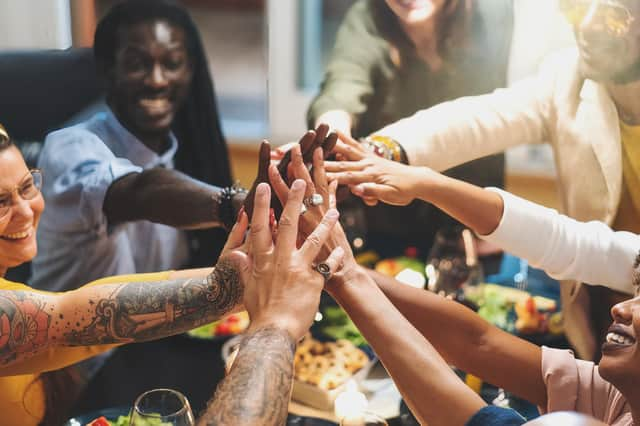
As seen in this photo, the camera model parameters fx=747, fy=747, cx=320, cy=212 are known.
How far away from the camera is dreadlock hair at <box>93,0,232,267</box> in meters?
1.71

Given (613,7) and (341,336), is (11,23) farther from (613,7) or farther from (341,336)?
(613,7)

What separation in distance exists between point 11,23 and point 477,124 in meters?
1.21

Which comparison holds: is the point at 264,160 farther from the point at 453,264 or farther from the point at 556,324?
the point at 556,324

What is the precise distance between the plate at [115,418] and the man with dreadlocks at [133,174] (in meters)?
0.37

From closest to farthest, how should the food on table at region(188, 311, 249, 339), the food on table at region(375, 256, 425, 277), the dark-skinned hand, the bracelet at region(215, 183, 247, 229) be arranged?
the dark-skinned hand
the bracelet at region(215, 183, 247, 229)
the food on table at region(188, 311, 249, 339)
the food on table at region(375, 256, 425, 277)

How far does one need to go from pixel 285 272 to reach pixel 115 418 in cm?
59

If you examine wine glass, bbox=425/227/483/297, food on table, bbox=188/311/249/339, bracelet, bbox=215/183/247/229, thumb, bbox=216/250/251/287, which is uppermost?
thumb, bbox=216/250/251/287

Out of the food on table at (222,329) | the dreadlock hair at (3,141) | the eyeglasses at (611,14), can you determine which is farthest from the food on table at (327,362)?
the eyeglasses at (611,14)

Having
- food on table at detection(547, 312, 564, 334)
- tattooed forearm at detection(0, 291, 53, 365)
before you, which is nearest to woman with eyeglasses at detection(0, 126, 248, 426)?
tattooed forearm at detection(0, 291, 53, 365)

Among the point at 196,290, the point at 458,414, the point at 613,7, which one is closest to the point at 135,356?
the point at 196,290

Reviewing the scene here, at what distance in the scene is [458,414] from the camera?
3.53 feet

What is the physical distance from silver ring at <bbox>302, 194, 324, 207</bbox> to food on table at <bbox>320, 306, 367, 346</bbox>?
541mm

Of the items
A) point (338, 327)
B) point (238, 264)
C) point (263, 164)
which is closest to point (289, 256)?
point (238, 264)

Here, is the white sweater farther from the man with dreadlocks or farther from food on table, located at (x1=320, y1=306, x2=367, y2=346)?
the man with dreadlocks
